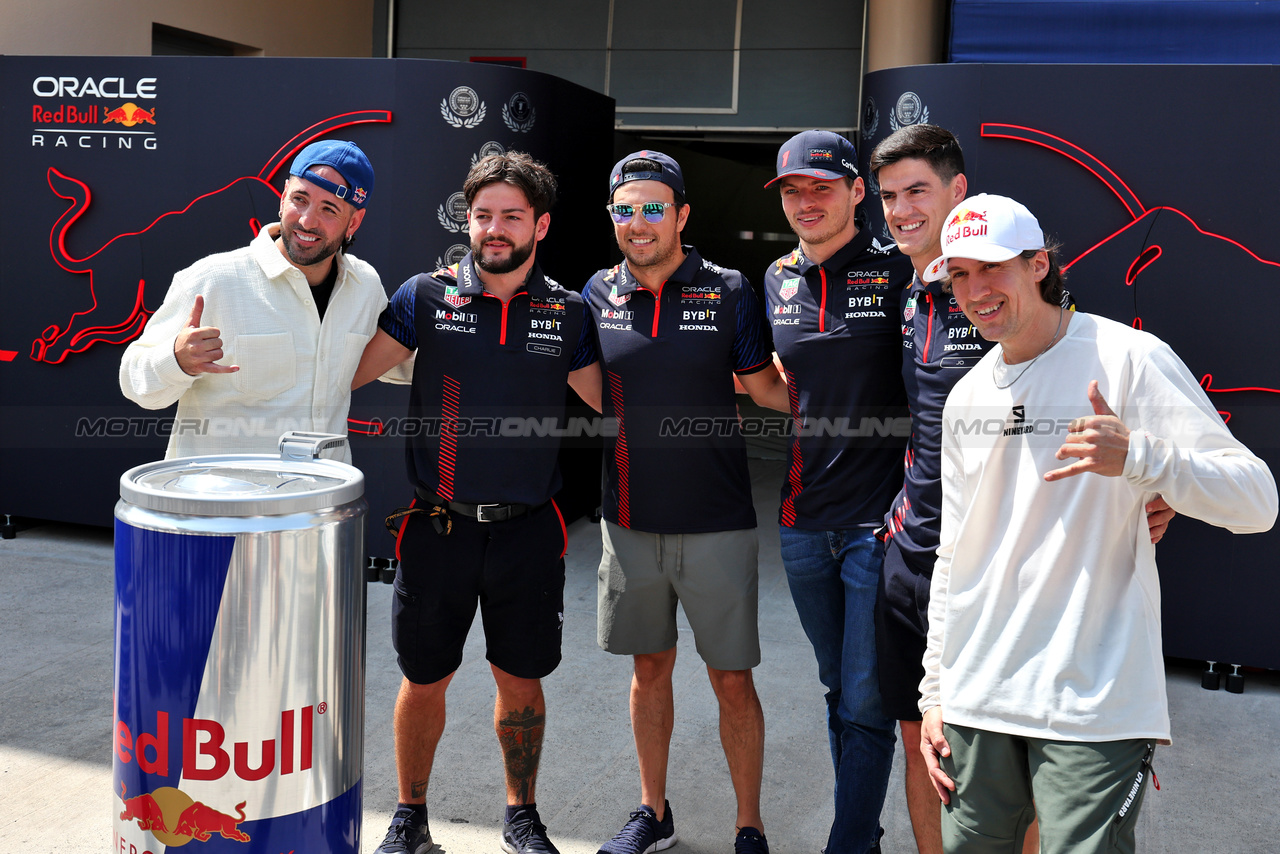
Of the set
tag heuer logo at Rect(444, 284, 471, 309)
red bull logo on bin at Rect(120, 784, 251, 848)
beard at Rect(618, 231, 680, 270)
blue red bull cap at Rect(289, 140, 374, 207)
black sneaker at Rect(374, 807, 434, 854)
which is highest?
blue red bull cap at Rect(289, 140, 374, 207)

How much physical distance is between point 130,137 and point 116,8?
2584 mm

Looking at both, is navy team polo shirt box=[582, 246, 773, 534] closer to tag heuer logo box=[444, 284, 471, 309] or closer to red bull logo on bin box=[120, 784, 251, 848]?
tag heuer logo box=[444, 284, 471, 309]

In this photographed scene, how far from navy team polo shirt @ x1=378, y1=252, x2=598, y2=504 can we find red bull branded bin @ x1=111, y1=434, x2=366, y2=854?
0.76m

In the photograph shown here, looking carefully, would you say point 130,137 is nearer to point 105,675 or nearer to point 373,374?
point 105,675

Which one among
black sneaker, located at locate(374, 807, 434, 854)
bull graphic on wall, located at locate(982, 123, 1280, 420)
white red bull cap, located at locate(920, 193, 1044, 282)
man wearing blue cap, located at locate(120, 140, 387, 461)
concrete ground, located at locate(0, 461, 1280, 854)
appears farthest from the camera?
bull graphic on wall, located at locate(982, 123, 1280, 420)

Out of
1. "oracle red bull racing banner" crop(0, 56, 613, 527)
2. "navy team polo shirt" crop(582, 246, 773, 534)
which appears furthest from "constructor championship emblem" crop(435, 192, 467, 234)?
"navy team polo shirt" crop(582, 246, 773, 534)

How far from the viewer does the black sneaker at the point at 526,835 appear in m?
3.00

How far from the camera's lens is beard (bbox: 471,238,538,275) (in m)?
2.94

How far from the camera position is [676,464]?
3008 mm

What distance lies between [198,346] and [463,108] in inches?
123

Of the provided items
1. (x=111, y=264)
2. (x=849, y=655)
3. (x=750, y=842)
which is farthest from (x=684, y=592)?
(x=111, y=264)

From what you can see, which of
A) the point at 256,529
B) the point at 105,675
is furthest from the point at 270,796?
the point at 105,675

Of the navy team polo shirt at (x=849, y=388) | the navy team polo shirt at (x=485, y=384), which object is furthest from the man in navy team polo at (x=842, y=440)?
the navy team polo shirt at (x=485, y=384)

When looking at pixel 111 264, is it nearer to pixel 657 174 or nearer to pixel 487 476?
pixel 487 476
